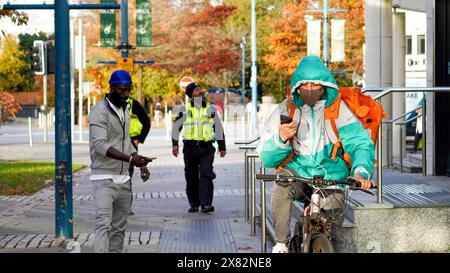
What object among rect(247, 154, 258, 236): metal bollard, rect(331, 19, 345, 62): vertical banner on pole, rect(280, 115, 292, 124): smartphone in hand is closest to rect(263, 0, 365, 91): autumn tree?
rect(331, 19, 345, 62): vertical banner on pole

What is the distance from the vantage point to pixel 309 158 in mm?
6336

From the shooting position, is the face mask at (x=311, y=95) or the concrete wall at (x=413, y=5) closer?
the face mask at (x=311, y=95)

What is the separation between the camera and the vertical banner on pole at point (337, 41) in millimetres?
33281

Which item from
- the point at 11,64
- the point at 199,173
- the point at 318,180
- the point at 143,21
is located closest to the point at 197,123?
the point at 199,173

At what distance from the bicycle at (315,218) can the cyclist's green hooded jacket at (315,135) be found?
18 centimetres

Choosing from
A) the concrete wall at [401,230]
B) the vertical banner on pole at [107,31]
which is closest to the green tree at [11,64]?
the vertical banner on pole at [107,31]

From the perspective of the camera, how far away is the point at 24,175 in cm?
2073

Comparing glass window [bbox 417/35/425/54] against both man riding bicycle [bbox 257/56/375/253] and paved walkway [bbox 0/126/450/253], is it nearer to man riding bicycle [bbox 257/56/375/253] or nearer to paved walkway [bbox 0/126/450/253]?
paved walkway [bbox 0/126/450/253]

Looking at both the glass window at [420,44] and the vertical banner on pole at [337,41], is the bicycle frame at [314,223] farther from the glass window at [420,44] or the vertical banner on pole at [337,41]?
the glass window at [420,44]

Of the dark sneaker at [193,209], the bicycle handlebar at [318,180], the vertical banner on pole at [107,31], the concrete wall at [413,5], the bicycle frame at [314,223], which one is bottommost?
the dark sneaker at [193,209]

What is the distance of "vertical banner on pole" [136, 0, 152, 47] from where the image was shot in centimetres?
2291

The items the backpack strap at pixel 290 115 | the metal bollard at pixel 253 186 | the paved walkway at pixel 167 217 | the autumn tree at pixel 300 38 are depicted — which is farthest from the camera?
the autumn tree at pixel 300 38
